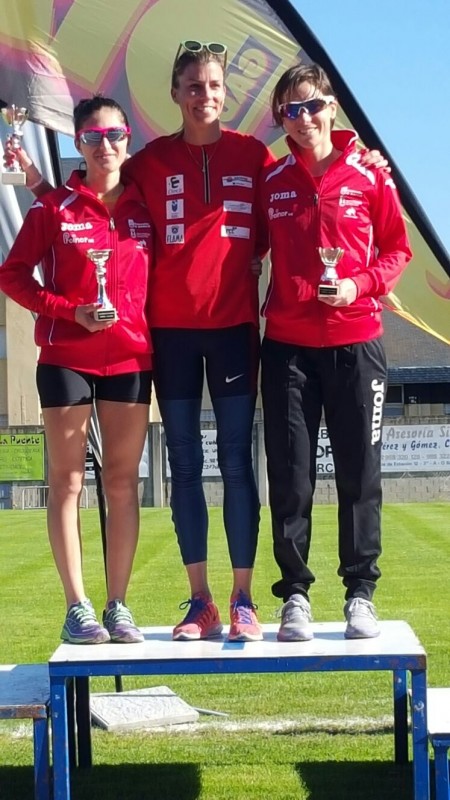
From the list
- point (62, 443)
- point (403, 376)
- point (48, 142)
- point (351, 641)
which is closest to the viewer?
point (351, 641)

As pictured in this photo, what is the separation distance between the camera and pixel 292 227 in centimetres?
455

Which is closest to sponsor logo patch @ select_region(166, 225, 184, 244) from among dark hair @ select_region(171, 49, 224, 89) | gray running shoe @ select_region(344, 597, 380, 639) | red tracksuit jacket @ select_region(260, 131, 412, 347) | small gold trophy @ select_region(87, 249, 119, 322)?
small gold trophy @ select_region(87, 249, 119, 322)

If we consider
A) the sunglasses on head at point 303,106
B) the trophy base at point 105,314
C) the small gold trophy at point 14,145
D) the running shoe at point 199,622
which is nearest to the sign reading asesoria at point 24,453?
the small gold trophy at point 14,145

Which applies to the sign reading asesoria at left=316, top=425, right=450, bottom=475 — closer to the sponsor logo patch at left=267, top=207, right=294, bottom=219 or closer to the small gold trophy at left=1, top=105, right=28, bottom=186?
the small gold trophy at left=1, top=105, right=28, bottom=186

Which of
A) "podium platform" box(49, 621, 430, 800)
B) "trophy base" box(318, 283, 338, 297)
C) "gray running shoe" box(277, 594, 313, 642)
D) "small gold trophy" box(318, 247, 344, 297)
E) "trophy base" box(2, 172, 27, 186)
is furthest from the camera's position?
"trophy base" box(2, 172, 27, 186)

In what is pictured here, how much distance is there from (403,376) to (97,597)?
97.4ft

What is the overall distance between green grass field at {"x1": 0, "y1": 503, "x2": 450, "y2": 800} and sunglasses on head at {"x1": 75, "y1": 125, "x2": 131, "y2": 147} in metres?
2.77

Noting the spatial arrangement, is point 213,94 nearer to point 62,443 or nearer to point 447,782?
point 62,443

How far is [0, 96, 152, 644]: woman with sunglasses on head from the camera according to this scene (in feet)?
15.2

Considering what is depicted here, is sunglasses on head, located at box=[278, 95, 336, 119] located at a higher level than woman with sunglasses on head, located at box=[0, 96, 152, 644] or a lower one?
higher

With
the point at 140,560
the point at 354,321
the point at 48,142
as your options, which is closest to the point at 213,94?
the point at 354,321

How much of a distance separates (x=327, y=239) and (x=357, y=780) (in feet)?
8.04

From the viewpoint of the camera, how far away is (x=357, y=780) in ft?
17.1

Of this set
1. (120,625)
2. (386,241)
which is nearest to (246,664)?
(120,625)
